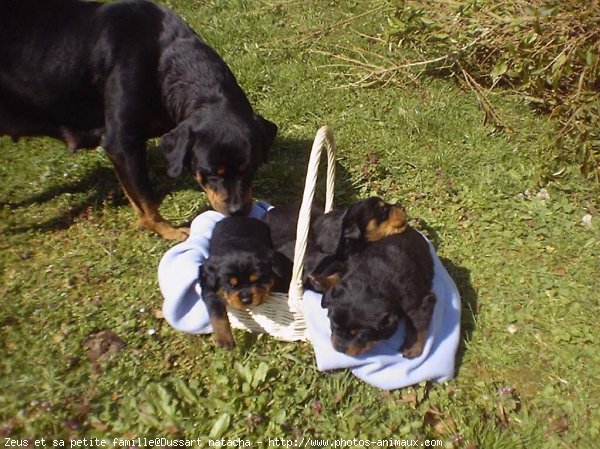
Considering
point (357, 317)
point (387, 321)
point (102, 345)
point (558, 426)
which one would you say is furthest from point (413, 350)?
point (102, 345)

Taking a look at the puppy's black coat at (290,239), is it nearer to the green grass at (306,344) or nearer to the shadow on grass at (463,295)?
the green grass at (306,344)

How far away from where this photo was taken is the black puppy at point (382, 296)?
256cm

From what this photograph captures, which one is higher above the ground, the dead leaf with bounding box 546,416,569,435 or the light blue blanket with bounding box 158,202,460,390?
the light blue blanket with bounding box 158,202,460,390

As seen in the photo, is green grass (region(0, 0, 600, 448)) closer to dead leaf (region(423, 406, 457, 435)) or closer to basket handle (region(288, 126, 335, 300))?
dead leaf (region(423, 406, 457, 435))

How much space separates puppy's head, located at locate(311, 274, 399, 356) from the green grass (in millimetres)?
358

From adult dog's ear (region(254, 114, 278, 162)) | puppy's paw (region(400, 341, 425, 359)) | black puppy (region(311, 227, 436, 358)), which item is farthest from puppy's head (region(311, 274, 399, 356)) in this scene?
adult dog's ear (region(254, 114, 278, 162))

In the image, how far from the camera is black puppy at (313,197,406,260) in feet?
9.71

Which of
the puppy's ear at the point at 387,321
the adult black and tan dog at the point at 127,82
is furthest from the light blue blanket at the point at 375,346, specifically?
the adult black and tan dog at the point at 127,82

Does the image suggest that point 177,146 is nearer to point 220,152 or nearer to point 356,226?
point 220,152

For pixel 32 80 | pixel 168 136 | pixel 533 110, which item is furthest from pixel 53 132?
pixel 533 110

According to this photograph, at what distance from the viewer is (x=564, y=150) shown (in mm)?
4059

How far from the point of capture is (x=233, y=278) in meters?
2.74

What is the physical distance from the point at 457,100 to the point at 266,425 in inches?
144

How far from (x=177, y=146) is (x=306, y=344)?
141 cm
